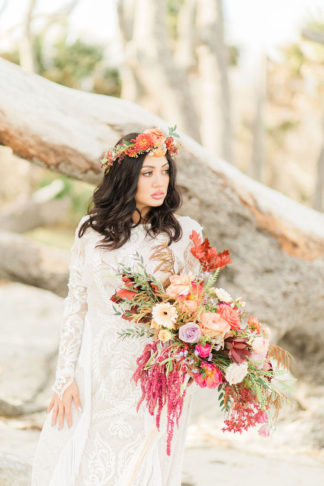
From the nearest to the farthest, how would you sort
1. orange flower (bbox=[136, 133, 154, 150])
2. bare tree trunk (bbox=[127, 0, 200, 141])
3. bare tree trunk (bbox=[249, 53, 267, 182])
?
orange flower (bbox=[136, 133, 154, 150]) → bare tree trunk (bbox=[127, 0, 200, 141]) → bare tree trunk (bbox=[249, 53, 267, 182])

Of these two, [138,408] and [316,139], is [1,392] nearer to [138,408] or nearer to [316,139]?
[138,408]

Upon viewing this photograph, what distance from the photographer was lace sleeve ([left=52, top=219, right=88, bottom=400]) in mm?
2320

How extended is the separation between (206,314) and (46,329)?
20.9ft

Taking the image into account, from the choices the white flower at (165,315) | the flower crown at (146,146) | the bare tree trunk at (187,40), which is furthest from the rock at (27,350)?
the bare tree trunk at (187,40)

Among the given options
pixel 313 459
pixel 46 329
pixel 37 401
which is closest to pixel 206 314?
pixel 313 459

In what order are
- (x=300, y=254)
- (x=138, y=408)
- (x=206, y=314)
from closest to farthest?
(x=206, y=314) → (x=138, y=408) → (x=300, y=254)

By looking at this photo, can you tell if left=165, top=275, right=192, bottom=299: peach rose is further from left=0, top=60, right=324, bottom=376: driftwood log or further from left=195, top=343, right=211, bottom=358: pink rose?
left=0, top=60, right=324, bottom=376: driftwood log

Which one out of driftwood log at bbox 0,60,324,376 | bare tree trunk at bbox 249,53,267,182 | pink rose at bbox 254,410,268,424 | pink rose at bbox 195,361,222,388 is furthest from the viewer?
bare tree trunk at bbox 249,53,267,182

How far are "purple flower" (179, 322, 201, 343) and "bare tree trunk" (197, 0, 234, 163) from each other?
4.46 metres

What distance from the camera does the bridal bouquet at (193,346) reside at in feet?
6.32

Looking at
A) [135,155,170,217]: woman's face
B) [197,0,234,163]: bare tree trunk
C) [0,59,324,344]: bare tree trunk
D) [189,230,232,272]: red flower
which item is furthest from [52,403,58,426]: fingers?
[197,0,234,163]: bare tree trunk

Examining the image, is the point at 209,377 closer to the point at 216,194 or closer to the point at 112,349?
the point at 112,349

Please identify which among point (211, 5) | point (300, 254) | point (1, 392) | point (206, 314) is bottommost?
point (1, 392)

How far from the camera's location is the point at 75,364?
2367 mm
